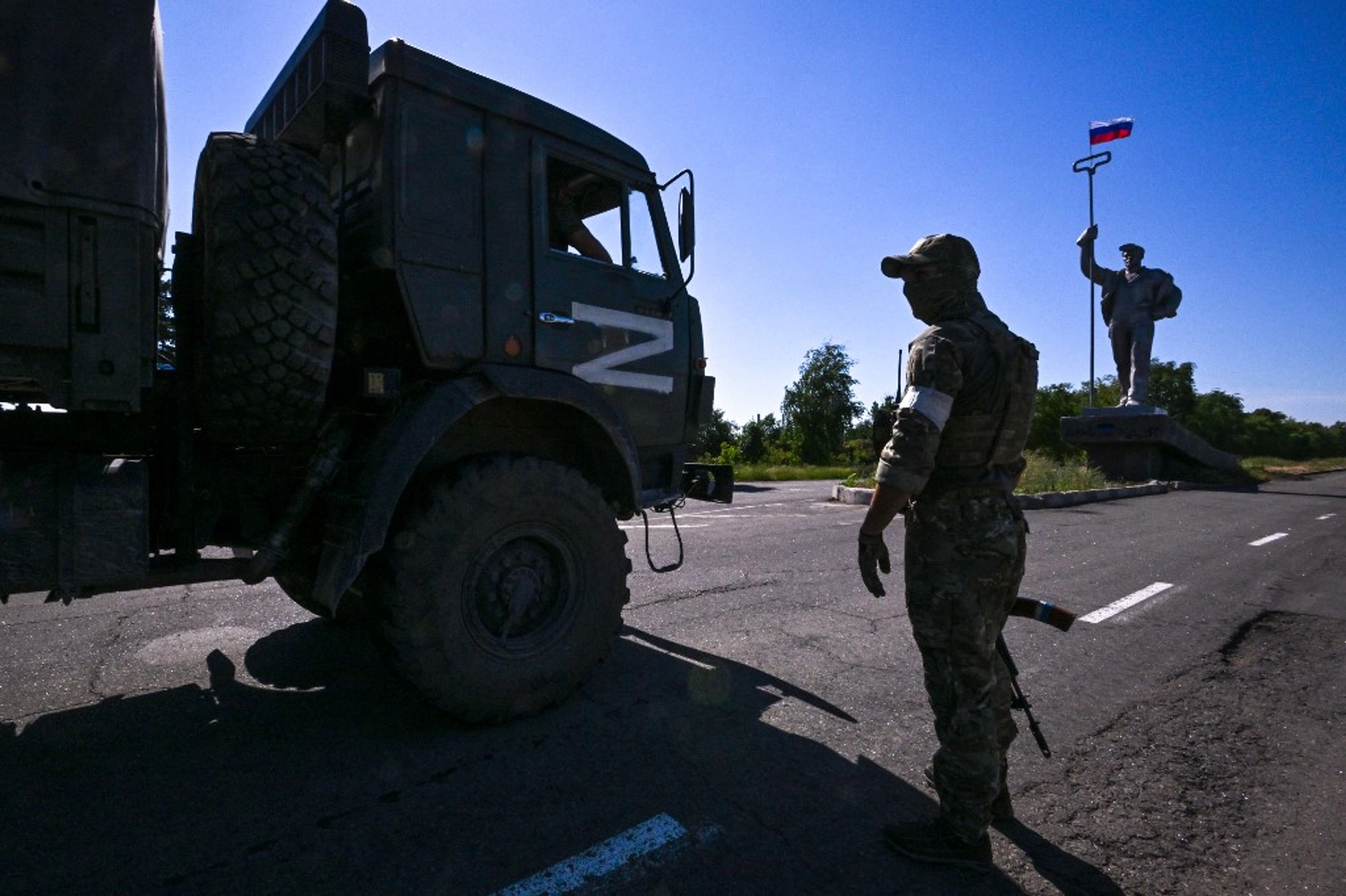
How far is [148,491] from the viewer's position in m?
2.68

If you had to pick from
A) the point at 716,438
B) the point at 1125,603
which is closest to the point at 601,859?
the point at 1125,603

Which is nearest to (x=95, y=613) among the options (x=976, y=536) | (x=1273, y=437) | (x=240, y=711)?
(x=240, y=711)

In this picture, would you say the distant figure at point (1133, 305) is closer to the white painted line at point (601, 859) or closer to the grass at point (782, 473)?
the grass at point (782, 473)

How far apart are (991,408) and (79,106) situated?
3.18 meters

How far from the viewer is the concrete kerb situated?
13.7 metres

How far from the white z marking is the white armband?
70.9 inches

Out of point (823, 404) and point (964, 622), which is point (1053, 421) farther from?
point (964, 622)

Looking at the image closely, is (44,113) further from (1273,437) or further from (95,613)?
(1273,437)

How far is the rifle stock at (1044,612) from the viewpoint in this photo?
2.68m

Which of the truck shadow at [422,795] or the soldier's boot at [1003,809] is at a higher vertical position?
the truck shadow at [422,795]

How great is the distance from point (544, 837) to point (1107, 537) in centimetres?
964

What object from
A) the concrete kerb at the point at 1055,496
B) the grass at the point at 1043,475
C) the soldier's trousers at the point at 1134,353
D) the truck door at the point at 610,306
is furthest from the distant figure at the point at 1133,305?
the truck door at the point at 610,306

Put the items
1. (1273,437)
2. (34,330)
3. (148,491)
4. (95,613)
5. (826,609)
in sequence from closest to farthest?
1. (34,330)
2. (148,491)
3. (95,613)
4. (826,609)
5. (1273,437)

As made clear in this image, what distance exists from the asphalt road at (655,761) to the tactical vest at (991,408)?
4.14 ft
